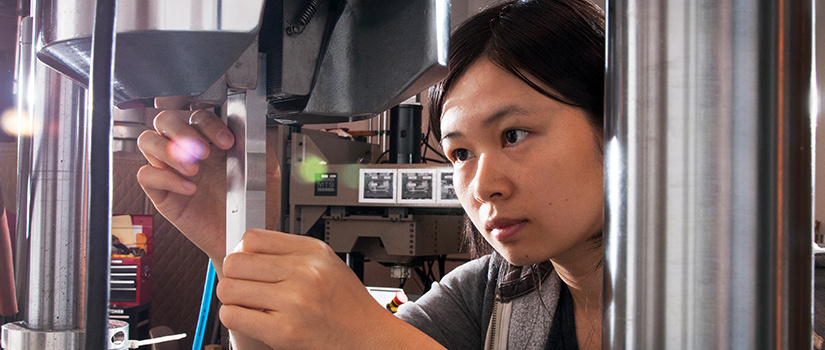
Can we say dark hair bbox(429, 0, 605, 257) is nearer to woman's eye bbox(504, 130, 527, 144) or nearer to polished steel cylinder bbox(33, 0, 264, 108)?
woman's eye bbox(504, 130, 527, 144)

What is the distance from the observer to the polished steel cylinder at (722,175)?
164 mm

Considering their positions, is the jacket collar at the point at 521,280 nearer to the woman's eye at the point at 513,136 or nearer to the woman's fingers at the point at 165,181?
the woman's eye at the point at 513,136

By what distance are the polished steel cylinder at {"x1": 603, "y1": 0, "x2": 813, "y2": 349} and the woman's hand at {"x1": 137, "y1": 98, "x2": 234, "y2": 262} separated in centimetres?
50

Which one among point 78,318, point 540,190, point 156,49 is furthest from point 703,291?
point 540,190

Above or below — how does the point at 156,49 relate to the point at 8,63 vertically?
below

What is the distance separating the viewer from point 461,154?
2.66ft

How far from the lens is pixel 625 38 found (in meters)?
0.18

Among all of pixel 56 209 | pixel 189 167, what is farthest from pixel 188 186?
pixel 56 209

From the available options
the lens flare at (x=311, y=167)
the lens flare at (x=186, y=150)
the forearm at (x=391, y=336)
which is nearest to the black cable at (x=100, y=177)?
the forearm at (x=391, y=336)

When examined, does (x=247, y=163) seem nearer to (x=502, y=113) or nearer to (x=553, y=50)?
(x=502, y=113)

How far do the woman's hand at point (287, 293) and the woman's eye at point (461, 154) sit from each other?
37cm

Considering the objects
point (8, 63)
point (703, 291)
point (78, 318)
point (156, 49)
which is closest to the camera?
point (703, 291)

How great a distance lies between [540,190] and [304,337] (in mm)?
392

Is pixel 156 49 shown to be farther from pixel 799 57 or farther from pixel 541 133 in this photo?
pixel 541 133
